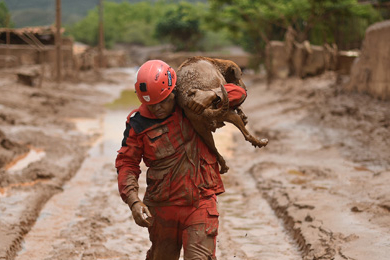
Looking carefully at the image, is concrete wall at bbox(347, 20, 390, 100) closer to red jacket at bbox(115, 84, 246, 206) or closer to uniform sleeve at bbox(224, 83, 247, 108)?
uniform sleeve at bbox(224, 83, 247, 108)

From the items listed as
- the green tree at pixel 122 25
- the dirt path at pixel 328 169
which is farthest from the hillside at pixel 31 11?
the green tree at pixel 122 25

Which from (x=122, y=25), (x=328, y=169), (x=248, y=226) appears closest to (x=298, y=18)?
(x=328, y=169)

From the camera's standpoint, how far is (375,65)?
1159cm

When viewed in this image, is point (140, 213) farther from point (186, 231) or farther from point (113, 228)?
point (113, 228)

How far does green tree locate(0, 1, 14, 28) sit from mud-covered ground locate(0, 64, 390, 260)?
2234 millimetres

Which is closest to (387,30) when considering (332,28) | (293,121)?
(293,121)

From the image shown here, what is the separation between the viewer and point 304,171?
8758mm

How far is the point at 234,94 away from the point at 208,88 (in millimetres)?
166

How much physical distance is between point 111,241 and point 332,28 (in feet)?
64.8

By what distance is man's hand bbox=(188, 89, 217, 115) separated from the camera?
11.5ft

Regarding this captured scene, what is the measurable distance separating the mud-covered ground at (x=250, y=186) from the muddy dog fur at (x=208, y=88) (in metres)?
1.98

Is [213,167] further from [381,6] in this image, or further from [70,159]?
[381,6]

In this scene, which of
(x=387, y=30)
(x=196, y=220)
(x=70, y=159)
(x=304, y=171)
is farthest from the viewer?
(x=387, y=30)

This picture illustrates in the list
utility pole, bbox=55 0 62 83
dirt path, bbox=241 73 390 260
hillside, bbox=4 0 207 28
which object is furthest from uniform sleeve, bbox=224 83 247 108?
utility pole, bbox=55 0 62 83
